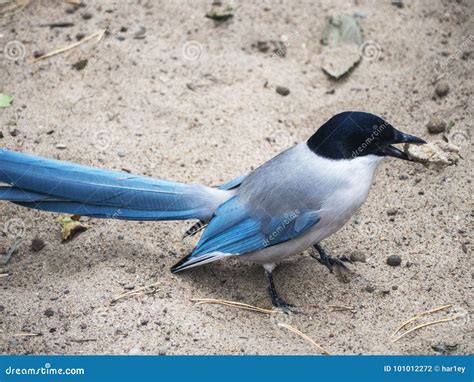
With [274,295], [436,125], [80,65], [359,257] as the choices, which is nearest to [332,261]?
[359,257]

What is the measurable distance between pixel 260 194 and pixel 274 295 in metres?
0.58

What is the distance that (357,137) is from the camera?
4.13 meters

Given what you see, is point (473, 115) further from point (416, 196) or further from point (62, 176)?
point (62, 176)

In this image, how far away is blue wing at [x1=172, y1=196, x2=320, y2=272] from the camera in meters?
4.23

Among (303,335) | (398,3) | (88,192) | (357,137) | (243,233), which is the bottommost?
(303,335)

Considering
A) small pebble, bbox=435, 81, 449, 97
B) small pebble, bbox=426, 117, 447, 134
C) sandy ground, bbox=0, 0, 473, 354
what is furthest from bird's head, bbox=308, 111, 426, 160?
small pebble, bbox=435, 81, 449, 97

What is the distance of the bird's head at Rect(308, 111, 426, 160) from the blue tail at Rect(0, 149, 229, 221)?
0.86 m

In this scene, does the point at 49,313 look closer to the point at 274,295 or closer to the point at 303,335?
the point at 274,295

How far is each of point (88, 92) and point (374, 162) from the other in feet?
8.00

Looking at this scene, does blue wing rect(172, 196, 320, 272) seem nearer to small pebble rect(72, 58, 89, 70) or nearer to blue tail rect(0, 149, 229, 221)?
blue tail rect(0, 149, 229, 221)

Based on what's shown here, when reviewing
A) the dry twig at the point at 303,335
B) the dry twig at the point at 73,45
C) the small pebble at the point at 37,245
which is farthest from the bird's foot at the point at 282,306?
the dry twig at the point at 73,45

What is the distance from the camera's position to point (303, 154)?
4344mm

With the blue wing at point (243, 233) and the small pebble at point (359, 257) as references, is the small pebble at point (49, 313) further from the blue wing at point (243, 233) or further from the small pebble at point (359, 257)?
the small pebble at point (359, 257)

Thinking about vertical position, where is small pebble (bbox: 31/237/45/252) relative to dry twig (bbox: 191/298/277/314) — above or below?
below
